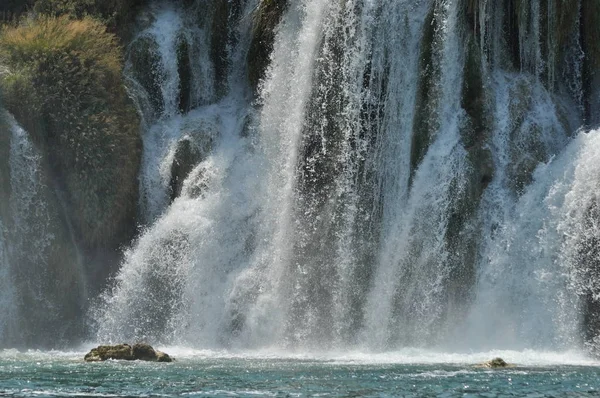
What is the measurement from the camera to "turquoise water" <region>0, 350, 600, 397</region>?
22469mm

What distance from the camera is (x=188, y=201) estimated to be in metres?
37.1

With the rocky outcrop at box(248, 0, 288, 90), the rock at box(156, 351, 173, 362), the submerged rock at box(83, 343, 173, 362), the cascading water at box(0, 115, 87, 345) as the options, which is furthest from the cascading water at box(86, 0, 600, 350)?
the submerged rock at box(83, 343, 173, 362)

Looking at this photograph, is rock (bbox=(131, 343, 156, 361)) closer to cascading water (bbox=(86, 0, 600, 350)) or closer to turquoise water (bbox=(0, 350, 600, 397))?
turquoise water (bbox=(0, 350, 600, 397))

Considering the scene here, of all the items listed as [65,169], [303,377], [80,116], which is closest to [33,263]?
[65,169]

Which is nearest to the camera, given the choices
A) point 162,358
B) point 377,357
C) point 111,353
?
point 162,358

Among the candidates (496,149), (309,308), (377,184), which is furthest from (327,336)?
(496,149)

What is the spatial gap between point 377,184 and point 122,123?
8.43 m

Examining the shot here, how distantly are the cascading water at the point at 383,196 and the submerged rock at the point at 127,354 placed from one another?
487 cm

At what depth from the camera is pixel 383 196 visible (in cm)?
3522

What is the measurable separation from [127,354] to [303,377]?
5962 millimetres

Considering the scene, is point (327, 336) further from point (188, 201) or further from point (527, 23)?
point (527, 23)

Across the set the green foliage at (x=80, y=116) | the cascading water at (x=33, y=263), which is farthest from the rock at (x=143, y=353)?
the green foliage at (x=80, y=116)

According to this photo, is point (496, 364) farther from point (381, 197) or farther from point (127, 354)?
point (381, 197)

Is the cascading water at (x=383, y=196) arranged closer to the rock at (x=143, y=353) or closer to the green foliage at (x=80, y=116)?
the green foliage at (x=80, y=116)
